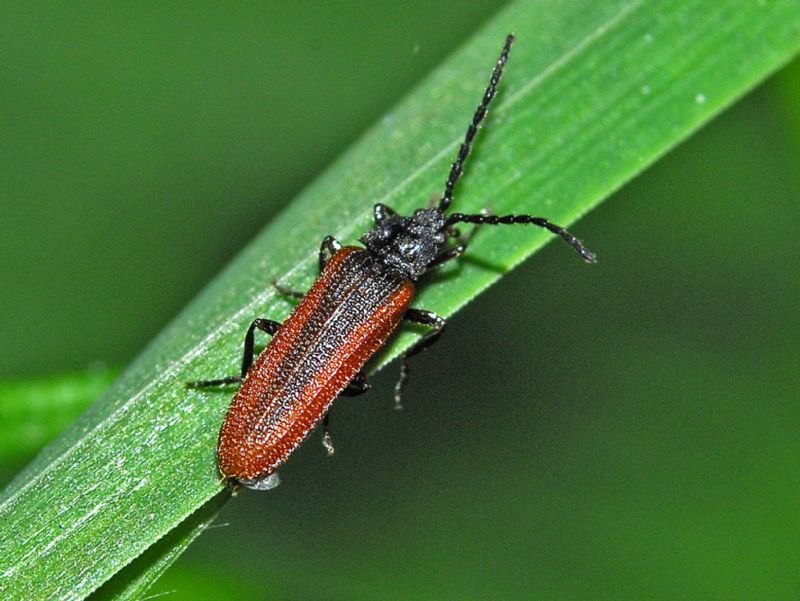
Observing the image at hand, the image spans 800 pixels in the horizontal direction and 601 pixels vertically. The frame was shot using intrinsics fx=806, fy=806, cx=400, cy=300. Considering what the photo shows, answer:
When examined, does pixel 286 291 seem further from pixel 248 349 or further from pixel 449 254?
pixel 449 254

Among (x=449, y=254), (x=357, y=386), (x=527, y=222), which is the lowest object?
(x=357, y=386)

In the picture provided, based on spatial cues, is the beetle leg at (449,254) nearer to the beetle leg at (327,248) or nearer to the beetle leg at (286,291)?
the beetle leg at (327,248)

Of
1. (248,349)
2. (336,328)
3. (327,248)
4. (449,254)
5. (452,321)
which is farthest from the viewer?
(452,321)

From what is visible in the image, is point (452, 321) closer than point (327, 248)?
No

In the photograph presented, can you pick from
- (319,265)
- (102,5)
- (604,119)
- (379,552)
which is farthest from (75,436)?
(102,5)

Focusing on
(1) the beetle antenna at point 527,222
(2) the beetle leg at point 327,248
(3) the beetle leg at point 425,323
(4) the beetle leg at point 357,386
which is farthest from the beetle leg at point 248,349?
(1) the beetle antenna at point 527,222

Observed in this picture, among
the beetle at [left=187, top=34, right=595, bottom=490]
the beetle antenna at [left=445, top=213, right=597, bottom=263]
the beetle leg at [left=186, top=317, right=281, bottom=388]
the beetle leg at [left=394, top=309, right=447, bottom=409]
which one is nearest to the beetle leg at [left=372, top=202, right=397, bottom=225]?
the beetle at [left=187, top=34, right=595, bottom=490]

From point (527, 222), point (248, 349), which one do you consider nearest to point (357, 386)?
point (248, 349)

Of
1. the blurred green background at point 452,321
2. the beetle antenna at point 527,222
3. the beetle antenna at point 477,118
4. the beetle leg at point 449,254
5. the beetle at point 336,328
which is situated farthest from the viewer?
the blurred green background at point 452,321
